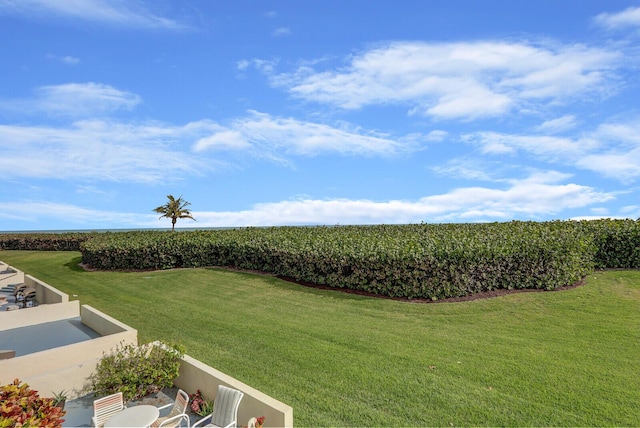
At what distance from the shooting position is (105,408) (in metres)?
5.97

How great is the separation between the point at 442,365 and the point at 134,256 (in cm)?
1778

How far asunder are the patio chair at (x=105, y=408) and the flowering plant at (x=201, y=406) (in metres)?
1.12

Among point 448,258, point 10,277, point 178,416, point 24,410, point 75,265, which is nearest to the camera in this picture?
point 24,410

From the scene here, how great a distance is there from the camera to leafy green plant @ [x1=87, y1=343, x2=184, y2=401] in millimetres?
6676

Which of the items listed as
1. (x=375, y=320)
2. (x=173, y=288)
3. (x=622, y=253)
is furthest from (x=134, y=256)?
(x=622, y=253)

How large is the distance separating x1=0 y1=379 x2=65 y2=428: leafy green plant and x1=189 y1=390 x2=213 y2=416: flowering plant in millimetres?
1947

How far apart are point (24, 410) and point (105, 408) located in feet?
4.76

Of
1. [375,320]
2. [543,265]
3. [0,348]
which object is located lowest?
[0,348]

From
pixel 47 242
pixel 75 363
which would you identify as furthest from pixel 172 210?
pixel 75 363

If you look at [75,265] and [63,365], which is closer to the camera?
[63,365]

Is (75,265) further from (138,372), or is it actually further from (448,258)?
(448,258)

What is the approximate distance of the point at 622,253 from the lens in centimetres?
1542

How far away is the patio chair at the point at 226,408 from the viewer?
5.23 metres

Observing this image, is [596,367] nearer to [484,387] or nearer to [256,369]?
[484,387]
